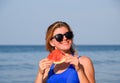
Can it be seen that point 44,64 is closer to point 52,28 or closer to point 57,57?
point 57,57

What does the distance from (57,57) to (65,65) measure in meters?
0.23

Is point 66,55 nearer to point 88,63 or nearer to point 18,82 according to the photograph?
point 88,63

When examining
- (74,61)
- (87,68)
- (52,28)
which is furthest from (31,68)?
(74,61)

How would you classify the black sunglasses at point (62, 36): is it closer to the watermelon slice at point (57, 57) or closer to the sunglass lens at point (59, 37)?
the sunglass lens at point (59, 37)

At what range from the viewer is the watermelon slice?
4.37 metres

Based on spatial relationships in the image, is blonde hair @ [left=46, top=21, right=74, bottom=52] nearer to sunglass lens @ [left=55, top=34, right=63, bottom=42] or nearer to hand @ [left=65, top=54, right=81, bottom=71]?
sunglass lens @ [left=55, top=34, right=63, bottom=42]

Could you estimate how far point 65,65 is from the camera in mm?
4539

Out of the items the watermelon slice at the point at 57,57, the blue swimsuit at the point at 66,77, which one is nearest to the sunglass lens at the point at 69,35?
the watermelon slice at the point at 57,57

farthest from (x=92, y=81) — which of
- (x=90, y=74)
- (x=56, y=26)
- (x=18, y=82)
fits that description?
(x=18, y=82)

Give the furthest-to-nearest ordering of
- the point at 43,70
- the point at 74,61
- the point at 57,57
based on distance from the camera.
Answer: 1. the point at 43,70
2. the point at 57,57
3. the point at 74,61

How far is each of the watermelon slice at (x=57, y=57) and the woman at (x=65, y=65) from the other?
0.04 m

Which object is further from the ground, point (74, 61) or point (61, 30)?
point (61, 30)

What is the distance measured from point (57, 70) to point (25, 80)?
14.6 meters

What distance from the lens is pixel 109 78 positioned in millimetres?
19906
